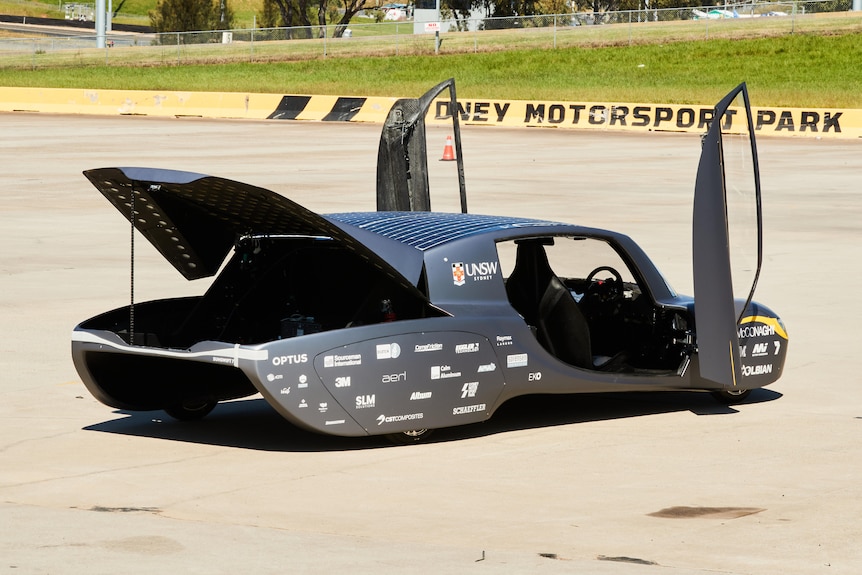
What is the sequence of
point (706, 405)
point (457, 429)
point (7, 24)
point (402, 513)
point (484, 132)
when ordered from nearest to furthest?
point (402, 513) < point (457, 429) < point (706, 405) < point (484, 132) < point (7, 24)

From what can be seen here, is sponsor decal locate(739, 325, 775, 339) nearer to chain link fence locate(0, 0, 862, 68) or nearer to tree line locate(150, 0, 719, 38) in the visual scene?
chain link fence locate(0, 0, 862, 68)

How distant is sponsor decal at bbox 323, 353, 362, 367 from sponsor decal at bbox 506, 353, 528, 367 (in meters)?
1.02

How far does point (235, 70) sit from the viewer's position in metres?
65.0

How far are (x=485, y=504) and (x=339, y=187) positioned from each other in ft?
62.4

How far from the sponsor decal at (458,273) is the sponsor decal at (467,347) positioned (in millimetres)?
367

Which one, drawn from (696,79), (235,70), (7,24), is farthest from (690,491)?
(7,24)

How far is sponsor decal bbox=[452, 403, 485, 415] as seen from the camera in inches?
342

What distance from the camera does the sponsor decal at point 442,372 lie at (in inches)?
336

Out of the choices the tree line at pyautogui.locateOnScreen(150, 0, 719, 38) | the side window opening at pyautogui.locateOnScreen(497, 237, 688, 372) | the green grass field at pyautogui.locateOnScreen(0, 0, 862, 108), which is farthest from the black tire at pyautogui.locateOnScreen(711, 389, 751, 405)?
the tree line at pyautogui.locateOnScreen(150, 0, 719, 38)

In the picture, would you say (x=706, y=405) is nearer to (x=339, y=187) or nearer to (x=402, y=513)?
(x=402, y=513)

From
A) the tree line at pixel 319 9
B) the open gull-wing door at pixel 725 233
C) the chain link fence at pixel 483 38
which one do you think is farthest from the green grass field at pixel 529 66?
the open gull-wing door at pixel 725 233

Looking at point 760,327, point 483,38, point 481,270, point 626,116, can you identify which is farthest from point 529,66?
point 481,270

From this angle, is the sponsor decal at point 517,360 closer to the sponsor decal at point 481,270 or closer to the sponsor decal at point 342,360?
the sponsor decal at point 481,270

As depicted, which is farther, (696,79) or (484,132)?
(696,79)
